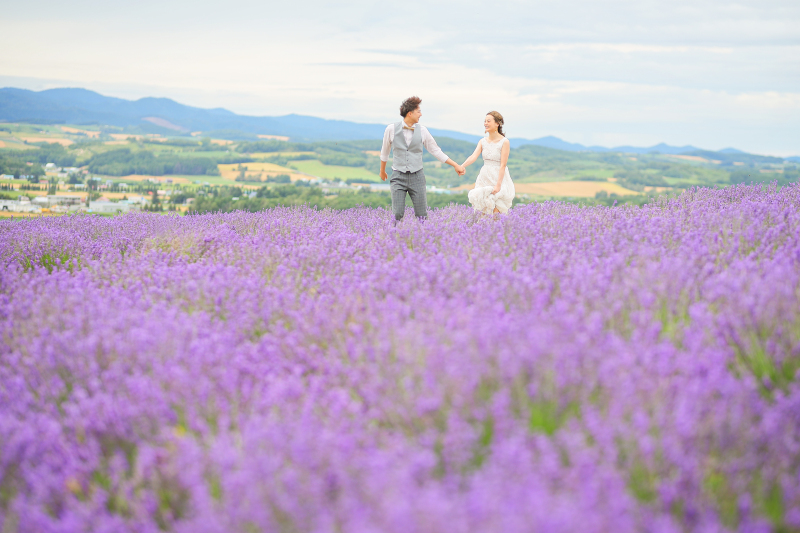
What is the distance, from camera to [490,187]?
6848mm

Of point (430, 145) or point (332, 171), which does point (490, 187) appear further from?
point (332, 171)

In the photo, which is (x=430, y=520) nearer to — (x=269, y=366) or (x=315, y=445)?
(x=315, y=445)

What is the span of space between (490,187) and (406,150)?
48.6 inches

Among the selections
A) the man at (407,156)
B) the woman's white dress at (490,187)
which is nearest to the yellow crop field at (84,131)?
the man at (407,156)

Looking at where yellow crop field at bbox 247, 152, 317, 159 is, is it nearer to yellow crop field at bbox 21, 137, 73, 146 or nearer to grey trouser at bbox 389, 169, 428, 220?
yellow crop field at bbox 21, 137, 73, 146

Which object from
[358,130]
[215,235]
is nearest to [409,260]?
[215,235]

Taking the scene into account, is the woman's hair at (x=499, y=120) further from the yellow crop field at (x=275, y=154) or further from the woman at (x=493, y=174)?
the yellow crop field at (x=275, y=154)

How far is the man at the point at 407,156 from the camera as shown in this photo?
639 centimetres

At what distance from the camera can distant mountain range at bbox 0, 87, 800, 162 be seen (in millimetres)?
77062

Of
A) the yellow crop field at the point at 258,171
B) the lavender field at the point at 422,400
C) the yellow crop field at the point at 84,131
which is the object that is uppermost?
the yellow crop field at the point at 84,131

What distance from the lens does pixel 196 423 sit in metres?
1.89

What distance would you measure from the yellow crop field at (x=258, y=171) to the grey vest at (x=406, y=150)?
38.0 m

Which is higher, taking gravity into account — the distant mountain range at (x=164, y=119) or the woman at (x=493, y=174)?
the distant mountain range at (x=164, y=119)

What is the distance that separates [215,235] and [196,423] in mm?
3633
